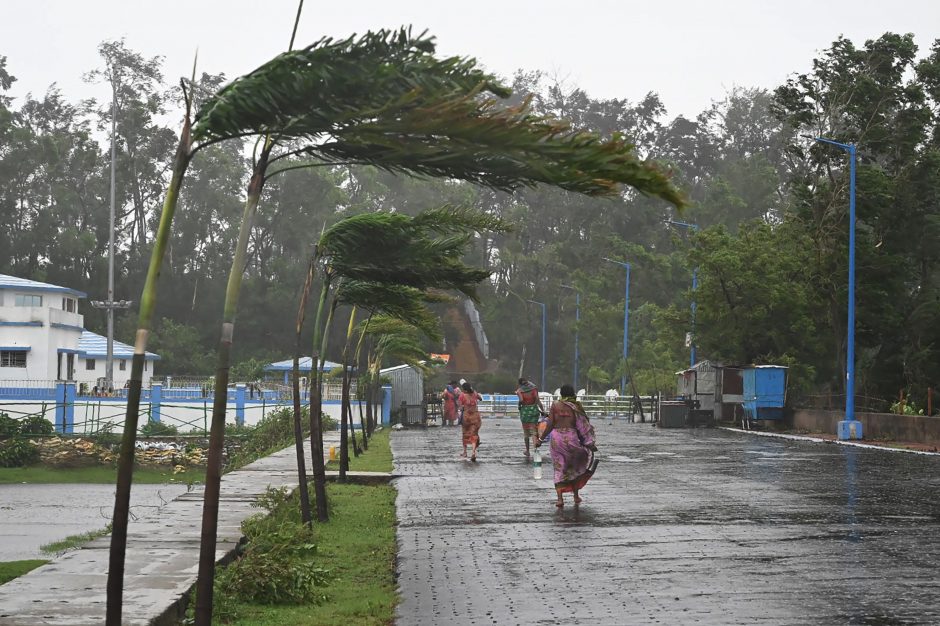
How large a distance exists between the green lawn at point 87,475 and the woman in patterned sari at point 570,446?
2321 centimetres

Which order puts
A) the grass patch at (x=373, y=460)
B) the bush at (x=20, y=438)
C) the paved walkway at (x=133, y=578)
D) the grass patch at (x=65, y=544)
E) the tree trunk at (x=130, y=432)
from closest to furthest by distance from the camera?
the tree trunk at (x=130, y=432) → the paved walkway at (x=133, y=578) → the grass patch at (x=65, y=544) → the grass patch at (x=373, y=460) → the bush at (x=20, y=438)

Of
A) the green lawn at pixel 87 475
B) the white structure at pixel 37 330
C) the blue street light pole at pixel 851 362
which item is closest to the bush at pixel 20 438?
the green lawn at pixel 87 475

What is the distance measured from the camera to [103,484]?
3831cm

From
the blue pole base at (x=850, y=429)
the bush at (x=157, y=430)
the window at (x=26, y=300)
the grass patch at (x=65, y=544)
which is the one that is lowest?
the grass patch at (x=65, y=544)

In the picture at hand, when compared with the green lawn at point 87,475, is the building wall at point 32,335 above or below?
above

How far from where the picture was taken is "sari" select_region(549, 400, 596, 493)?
16.7 meters

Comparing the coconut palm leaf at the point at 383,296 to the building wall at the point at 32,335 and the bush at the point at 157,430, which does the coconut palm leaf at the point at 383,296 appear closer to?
the bush at the point at 157,430

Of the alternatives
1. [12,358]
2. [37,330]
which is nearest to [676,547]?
[37,330]

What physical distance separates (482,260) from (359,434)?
180 feet

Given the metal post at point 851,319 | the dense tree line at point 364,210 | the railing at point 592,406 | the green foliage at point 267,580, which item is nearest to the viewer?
the green foliage at point 267,580

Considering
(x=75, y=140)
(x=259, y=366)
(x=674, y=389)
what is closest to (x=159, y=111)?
(x=75, y=140)

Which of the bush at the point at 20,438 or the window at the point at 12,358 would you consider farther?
the window at the point at 12,358

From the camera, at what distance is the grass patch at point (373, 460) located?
25.2 m

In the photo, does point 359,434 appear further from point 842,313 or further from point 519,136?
point 519,136
